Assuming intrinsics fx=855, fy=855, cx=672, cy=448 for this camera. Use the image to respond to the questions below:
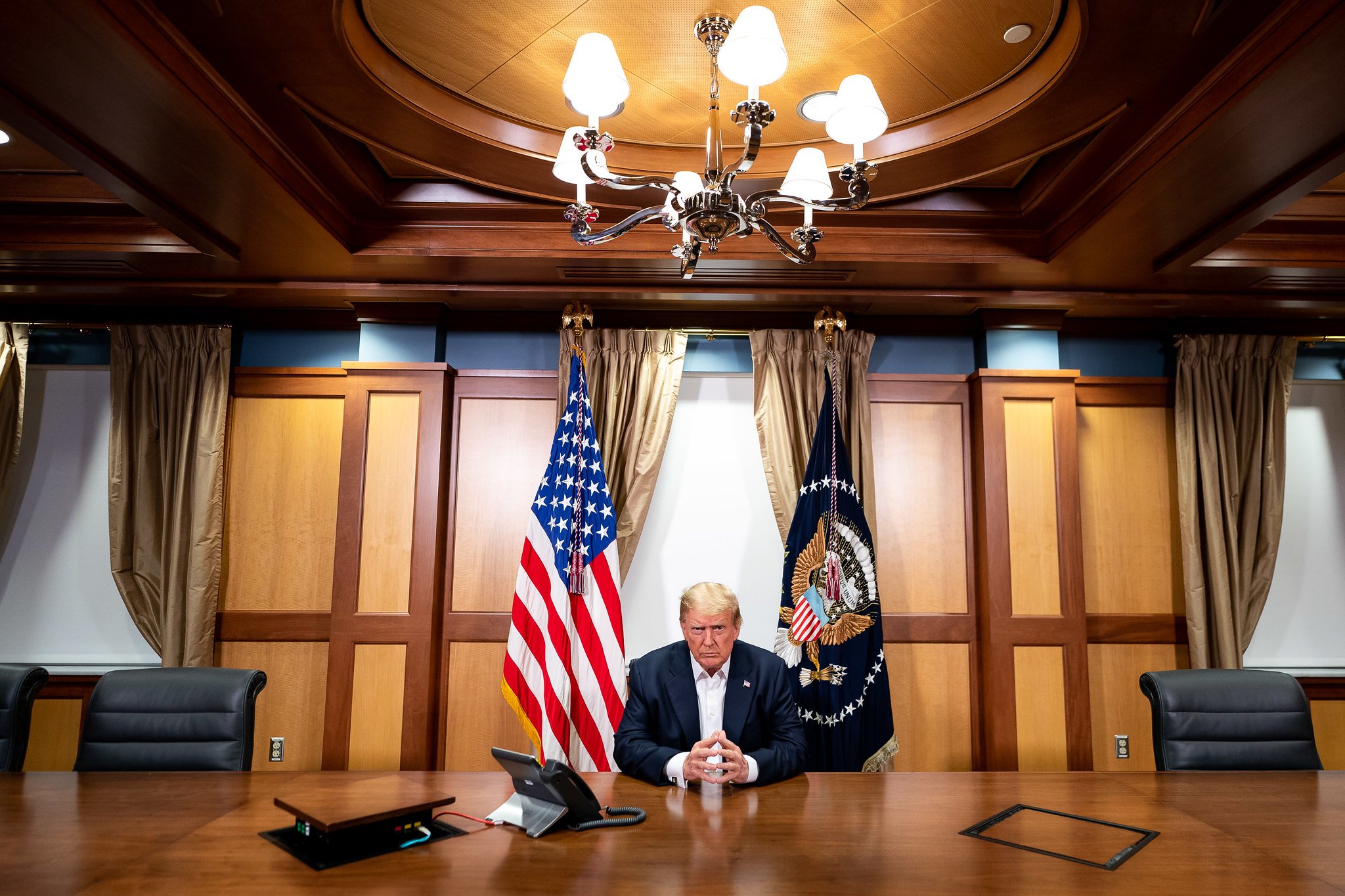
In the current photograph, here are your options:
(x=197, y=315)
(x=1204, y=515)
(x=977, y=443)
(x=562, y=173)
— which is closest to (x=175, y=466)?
(x=197, y=315)

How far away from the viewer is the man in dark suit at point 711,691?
2727 millimetres

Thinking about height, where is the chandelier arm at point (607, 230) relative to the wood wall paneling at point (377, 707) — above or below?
above

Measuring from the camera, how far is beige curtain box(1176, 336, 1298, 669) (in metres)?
4.39

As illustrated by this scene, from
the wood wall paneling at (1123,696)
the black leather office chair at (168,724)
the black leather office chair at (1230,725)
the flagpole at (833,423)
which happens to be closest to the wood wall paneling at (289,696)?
the black leather office chair at (168,724)

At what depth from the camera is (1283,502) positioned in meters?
4.62

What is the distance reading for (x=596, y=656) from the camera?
397 centimetres

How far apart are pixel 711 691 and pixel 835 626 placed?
1.42m

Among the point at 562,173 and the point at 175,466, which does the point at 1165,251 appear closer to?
the point at 562,173

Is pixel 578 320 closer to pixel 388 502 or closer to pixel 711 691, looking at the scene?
pixel 388 502

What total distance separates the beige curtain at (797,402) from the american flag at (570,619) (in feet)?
2.98

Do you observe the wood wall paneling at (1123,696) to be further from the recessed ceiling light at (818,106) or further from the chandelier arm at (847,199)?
the chandelier arm at (847,199)

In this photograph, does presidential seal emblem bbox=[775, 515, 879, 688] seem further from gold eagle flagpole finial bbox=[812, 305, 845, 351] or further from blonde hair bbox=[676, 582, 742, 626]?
blonde hair bbox=[676, 582, 742, 626]

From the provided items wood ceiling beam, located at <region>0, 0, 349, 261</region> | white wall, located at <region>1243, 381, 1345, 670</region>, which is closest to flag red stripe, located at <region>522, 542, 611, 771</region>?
wood ceiling beam, located at <region>0, 0, 349, 261</region>

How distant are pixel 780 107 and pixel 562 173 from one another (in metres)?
1.01
